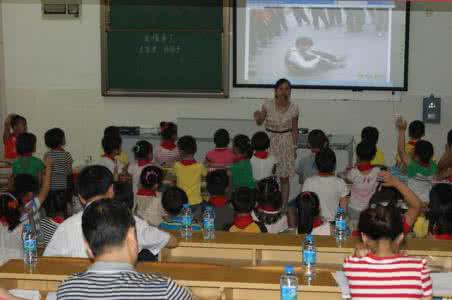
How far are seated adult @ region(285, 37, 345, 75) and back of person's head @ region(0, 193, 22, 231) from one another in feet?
17.1

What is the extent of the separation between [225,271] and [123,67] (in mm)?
Result: 6107

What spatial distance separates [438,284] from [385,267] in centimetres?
58

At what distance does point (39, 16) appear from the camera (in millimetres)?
9867

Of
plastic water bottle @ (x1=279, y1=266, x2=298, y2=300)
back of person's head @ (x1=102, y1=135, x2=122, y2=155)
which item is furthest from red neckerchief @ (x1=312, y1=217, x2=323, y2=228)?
back of person's head @ (x1=102, y1=135, x2=122, y2=155)

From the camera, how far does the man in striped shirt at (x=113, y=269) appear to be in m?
2.57

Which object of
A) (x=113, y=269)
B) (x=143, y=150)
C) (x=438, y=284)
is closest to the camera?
(x=113, y=269)

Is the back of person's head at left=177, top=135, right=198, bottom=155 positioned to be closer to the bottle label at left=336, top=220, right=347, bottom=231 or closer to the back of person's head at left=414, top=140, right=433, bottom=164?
the back of person's head at left=414, top=140, right=433, bottom=164

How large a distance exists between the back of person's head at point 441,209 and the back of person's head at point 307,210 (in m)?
0.73

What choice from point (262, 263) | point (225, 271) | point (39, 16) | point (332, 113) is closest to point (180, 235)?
point (262, 263)

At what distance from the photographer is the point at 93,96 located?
9883 mm

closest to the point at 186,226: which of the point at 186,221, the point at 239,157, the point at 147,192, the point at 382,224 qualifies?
the point at 186,221

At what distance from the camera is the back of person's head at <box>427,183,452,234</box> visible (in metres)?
4.95

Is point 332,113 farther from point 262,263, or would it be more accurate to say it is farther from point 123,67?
point 262,263

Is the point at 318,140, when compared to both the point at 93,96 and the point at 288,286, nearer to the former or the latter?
the point at 93,96
